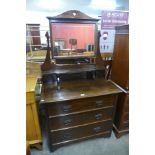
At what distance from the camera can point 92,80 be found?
6.02ft

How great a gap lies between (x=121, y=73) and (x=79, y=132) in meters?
0.85

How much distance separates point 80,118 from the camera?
5.16ft

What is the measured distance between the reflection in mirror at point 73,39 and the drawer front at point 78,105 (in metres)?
0.58

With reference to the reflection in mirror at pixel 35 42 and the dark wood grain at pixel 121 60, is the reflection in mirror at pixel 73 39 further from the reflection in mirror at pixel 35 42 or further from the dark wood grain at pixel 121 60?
the dark wood grain at pixel 121 60

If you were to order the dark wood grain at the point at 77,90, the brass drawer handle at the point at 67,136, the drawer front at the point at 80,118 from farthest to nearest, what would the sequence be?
the brass drawer handle at the point at 67,136, the drawer front at the point at 80,118, the dark wood grain at the point at 77,90

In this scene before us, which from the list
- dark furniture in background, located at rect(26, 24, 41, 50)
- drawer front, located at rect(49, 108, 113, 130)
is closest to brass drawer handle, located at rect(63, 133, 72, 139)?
drawer front, located at rect(49, 108, 113, 130)

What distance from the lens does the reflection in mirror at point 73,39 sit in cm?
162

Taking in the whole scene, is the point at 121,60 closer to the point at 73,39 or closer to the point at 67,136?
the point at 73,39

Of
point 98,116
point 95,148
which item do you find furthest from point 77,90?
point 95,148

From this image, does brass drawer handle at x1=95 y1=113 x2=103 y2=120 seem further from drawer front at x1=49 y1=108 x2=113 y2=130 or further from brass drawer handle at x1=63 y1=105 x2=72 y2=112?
brass drawer handle at x1=63 y1=105 x2=72 y2=112

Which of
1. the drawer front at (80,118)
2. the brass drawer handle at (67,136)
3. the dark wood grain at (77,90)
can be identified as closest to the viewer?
the dark wood grain at (77,90)

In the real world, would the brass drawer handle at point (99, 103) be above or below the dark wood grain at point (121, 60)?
below

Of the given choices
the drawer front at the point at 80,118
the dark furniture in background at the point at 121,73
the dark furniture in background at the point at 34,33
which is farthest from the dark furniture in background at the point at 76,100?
the dark furniture in background at the point at 34,33
